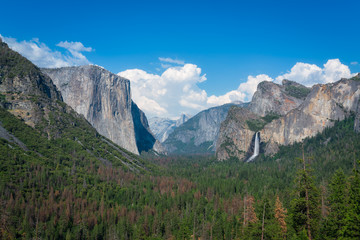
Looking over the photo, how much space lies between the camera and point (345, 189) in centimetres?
4009

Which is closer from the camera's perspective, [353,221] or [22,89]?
[353,221]

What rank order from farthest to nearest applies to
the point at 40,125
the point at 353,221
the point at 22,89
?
the point at 22,89 < the point at 40,125 < the point at 353,221

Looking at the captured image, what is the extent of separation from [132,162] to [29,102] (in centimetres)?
7494

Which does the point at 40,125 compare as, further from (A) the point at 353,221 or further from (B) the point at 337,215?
(A) the point at 353,221

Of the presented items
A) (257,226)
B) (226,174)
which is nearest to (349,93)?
(226,174)

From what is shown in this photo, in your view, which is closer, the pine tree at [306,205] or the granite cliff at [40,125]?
the pine tree at [306,205]

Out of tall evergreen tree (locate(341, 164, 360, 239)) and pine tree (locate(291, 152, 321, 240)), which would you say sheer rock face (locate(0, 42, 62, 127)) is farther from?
tall evergreen tree (locate(341, 164, 360, 239))

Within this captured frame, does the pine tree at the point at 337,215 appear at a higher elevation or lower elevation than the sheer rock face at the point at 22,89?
lower

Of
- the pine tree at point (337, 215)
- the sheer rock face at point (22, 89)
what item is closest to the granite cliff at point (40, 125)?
the sheer rock face at point (22, 89)

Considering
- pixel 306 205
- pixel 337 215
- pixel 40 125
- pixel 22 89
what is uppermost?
pixel 22 89

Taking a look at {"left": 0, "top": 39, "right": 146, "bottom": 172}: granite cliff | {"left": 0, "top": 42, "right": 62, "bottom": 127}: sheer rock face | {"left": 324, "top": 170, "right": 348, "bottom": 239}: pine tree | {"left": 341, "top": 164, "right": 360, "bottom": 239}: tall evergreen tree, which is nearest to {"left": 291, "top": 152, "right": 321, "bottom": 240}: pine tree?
{"left": 324, "top": 170, "right": 348, "bottom": 239}: pine tree

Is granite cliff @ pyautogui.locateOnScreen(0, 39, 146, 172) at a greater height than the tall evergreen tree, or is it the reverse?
granite cliff @ pyautogui.locateOnScreen(0, 39, 146, 172)

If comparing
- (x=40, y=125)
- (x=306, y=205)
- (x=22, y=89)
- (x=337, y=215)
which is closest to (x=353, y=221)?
(x=337, y=215)

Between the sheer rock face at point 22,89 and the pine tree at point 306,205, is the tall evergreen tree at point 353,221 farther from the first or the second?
the sheer rock face at point 22,89
